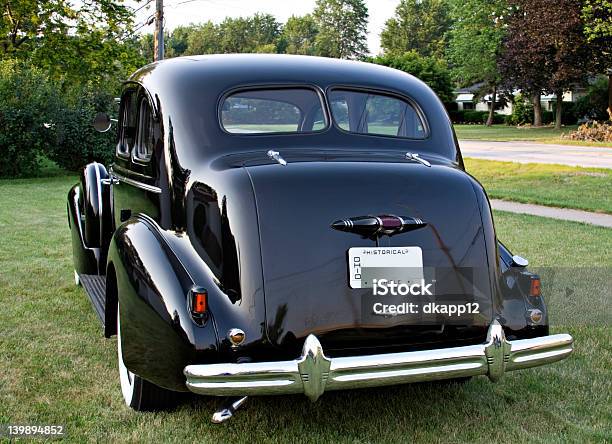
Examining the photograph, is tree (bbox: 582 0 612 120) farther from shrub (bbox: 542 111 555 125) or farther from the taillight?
the taillight

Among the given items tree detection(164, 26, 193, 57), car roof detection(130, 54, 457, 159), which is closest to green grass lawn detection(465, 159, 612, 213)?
car roof detection(130, 54, 457, 159)

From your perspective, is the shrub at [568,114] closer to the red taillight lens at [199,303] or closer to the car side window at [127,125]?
the car side window at [127,125]

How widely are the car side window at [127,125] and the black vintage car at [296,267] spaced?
0.69 metres

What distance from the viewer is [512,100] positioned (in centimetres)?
5731

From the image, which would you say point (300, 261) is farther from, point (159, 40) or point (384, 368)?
point (159, 40)

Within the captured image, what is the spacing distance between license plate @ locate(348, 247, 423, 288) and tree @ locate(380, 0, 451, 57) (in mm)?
101316

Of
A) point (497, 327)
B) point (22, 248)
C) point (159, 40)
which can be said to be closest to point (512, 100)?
point (159, 40)

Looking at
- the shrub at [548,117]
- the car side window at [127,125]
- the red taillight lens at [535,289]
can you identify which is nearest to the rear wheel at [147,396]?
the car side window at [127,125]

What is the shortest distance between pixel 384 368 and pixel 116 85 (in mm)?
20766

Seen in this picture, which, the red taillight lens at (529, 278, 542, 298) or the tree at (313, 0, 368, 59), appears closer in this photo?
the red taillight lens at (529, 278, 542, 298)

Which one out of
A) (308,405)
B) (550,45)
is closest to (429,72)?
(550,45)

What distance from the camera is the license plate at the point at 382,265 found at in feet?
11.1

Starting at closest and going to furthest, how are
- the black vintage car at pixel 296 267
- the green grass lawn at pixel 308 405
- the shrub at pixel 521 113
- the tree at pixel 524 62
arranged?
the black vintage car at pixel 296 267 → the green grass lawn at pixel 308 405 → the tree at pixel 524 62 → the shrub at pixel 521 113

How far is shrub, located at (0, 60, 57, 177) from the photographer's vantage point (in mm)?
17109
